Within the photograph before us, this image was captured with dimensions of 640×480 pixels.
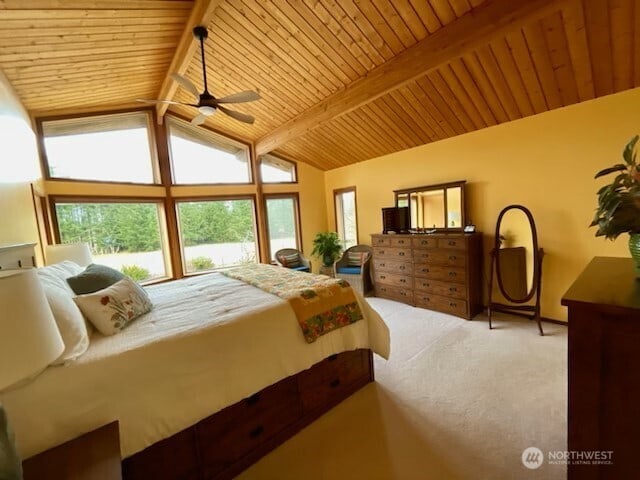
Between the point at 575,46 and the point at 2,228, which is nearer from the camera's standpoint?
the point at 2,228

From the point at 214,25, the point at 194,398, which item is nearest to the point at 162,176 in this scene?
the point at 214,25

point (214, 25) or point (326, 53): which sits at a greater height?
point (214, 25)

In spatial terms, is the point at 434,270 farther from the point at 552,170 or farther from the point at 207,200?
the point at 207,200

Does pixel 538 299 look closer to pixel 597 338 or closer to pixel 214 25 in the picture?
pixel 597 338

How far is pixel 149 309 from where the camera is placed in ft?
6.48

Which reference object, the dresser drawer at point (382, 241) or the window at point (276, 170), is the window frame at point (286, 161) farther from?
the dresser drawer at point (382, 241)

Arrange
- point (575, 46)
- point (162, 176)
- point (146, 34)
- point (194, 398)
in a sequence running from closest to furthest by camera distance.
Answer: point (194, 398)
point (575, 46)
point (146, 34)
point (162, 176)

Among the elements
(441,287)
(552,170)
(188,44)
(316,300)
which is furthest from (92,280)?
(552,170)

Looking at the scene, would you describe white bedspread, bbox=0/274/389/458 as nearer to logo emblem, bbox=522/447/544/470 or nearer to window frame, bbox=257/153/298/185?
logo emblem, bbox=522/447/544/470

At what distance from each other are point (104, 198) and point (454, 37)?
4.69 meters

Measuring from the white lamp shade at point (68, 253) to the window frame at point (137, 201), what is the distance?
1.14m

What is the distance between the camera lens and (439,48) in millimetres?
2525

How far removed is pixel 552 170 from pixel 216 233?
4.97 meters

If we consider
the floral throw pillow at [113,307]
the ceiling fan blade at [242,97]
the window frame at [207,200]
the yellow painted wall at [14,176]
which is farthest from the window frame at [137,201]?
the floral throw pillow at [113,307]
